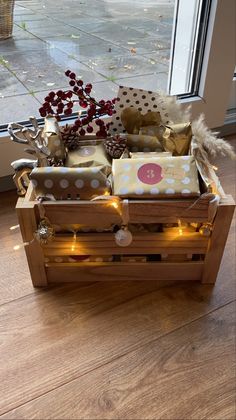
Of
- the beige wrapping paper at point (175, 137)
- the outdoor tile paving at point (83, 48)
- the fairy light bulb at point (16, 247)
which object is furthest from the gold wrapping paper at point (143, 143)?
the outdoor tile paving at point (83, 48)

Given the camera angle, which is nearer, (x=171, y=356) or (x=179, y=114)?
(x=171, y=356)

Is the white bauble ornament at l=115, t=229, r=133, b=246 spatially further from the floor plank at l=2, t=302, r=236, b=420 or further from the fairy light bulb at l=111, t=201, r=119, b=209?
the floor plank at l=2, t=302, r=236, b=420

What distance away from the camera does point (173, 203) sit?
0.83 metres

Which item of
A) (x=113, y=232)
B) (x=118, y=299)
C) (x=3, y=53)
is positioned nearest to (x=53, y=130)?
(x=113, y=232)

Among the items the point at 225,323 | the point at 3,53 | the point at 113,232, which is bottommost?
the point at 225,323

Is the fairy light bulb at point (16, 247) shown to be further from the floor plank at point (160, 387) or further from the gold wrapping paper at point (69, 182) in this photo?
the floor plank at point (160, 387)

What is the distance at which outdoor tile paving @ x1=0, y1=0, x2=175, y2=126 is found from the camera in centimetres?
133

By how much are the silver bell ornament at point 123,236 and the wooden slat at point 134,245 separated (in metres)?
0.02

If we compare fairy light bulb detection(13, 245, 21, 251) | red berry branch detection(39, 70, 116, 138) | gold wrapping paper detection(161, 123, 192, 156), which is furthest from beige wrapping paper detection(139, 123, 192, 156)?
fairy light bulb detection(13, 245, 21, 251)

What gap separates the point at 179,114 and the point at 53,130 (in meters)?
0.36

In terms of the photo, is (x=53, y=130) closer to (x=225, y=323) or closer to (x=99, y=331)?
(x=99, y=331)

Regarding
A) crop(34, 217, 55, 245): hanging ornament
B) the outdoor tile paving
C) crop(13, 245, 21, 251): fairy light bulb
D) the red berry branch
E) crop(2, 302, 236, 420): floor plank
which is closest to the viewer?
crop(2, 302, 236, 420): floor plank

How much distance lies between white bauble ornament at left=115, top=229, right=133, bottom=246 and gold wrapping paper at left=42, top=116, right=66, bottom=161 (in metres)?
0.25

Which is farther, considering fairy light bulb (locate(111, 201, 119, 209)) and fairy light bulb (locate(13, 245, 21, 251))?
fairy light bulb (locate(13, 245, 21, 251))
